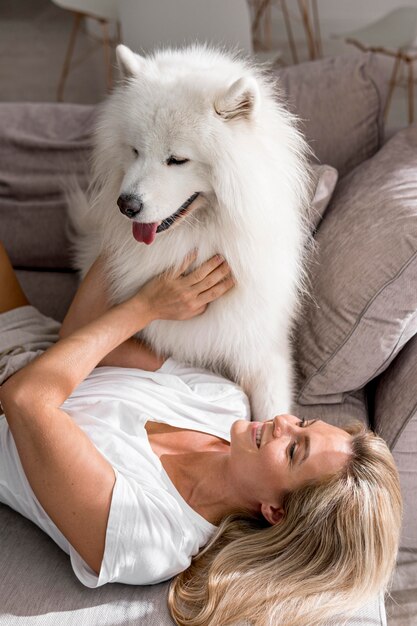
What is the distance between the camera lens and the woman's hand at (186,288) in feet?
5.22

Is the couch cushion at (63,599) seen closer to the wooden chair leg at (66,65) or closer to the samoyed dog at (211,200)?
the samoyed dog at (211,200)

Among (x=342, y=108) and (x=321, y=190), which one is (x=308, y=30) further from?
(x=321, y=190)

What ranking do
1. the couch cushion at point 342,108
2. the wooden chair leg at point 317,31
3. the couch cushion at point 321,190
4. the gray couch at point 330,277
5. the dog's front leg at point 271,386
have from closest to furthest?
the gray couch at point 330,277, the dog's front leg at point 271,386, the couch cushion at point 321,190, the couch cushion at point 342,108, the wooden chair leg at point 317,31

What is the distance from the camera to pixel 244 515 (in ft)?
4.89

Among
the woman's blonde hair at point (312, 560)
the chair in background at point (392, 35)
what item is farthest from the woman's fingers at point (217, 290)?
the chair in background at point (392, 35)

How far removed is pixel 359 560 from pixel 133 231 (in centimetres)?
77

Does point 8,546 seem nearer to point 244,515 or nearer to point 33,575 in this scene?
point 33,575

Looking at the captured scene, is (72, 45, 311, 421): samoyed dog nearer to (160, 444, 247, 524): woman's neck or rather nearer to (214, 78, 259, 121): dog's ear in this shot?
(214, 78, 259, 121): dog's ear

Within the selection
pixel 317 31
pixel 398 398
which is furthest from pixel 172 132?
pixel 317 31

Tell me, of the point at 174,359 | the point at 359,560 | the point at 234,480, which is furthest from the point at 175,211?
the point at 359,560

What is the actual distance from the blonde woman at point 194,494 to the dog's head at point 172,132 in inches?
7.3

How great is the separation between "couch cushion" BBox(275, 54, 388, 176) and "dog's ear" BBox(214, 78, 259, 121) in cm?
75

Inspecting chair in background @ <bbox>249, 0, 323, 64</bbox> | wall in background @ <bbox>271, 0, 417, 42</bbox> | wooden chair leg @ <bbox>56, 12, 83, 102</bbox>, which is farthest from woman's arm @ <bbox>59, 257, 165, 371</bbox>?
wall in background @ <bbox>271, 0, 417, 42</bbox>

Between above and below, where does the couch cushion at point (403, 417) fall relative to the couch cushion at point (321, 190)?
below
